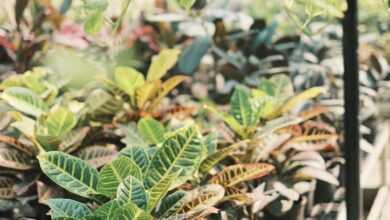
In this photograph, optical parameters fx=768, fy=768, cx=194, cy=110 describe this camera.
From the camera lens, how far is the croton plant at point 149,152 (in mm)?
1437

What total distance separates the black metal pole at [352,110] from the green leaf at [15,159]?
752 mm

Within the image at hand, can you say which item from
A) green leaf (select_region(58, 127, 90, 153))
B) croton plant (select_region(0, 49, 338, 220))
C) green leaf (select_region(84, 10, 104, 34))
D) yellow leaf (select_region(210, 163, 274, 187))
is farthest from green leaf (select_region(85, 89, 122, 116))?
green leaf (select_region(84, 10, 104, 34))

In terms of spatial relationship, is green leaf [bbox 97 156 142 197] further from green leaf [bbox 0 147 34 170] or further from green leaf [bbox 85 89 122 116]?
green leaf [bbox 85 89 122 116]

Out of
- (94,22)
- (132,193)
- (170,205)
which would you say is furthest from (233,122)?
(94,22)

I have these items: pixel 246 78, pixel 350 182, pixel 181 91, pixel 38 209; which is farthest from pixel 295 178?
pixel 181 91

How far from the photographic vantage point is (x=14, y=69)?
2604mm

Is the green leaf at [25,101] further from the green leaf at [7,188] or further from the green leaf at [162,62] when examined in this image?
the green leaf at [162,62]

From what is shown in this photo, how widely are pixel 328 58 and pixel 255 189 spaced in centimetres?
125

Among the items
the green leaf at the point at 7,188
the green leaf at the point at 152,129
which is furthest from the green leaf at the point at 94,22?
the green leaf at the point at 7,188

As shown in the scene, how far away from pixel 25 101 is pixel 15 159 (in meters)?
0.19

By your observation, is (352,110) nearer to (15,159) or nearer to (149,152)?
(149,152)

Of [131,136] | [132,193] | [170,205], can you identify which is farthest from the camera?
[131,136]

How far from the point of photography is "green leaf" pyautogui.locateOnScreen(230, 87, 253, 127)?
193cm

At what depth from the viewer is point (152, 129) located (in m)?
1.76
